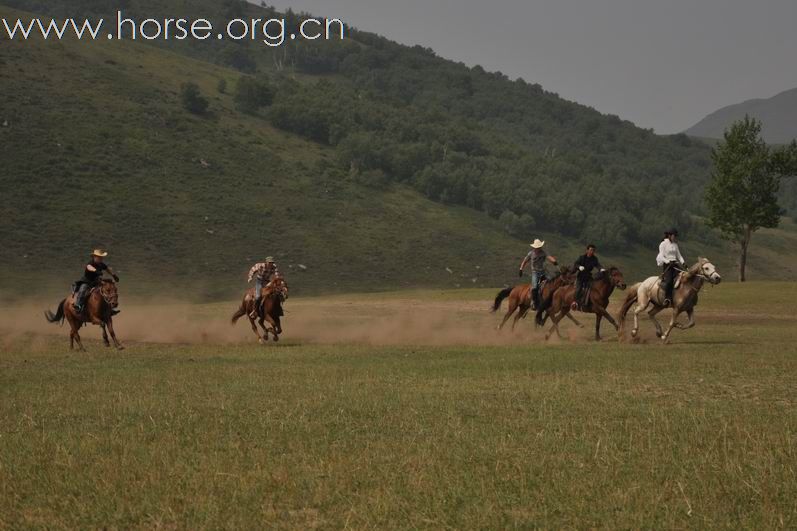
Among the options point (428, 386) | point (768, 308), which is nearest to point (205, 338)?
point (428, 386)

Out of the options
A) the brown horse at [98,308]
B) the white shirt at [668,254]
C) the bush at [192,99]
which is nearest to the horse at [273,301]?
the brown horse at [98,308]

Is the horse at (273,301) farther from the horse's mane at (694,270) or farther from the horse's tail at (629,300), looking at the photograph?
the horse's mane at (694,270)

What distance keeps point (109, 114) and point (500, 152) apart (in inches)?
2500

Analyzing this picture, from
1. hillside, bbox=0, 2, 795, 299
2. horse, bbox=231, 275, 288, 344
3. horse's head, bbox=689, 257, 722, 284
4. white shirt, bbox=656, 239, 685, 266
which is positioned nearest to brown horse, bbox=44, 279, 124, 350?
horse, bbox=231, 275, 288, 344

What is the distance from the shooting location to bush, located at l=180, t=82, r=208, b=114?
4938 inches

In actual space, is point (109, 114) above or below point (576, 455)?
above

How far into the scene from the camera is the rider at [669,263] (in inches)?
1167

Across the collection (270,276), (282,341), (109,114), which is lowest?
(282,341)

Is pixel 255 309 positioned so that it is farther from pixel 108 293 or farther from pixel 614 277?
pixel 614 277

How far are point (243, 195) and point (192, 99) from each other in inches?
897

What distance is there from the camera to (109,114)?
11269cm

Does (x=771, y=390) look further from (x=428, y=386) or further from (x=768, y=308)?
(x=768, y=308)

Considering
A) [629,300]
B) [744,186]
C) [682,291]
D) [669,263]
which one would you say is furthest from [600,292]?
[744,186]

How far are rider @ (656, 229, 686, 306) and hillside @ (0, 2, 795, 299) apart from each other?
2114 inches
